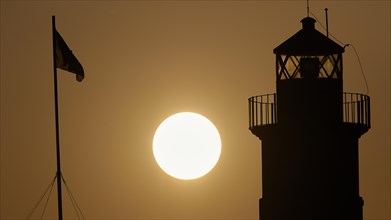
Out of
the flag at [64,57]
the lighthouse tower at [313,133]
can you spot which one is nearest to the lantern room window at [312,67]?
the lighthouse tower at [313,133]

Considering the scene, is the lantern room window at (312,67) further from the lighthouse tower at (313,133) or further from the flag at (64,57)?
the flag at (64,57)

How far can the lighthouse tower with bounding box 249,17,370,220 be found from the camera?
4588 centimetres

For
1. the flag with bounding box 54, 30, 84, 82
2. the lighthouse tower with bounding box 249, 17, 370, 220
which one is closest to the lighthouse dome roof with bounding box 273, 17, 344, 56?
the lighthouse tower with bounding box 249, 17, 370, 220

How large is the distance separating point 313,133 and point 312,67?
2814 millimetres

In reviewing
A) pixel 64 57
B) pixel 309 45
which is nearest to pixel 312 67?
pixel 309 45

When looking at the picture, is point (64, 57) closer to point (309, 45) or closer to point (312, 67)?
point (309, 45)

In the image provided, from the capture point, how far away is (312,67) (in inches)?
1813

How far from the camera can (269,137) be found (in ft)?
155

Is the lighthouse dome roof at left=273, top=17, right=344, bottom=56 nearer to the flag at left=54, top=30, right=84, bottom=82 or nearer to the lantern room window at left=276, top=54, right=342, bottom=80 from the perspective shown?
the lantern room window at left=276, top=54, right=342, bottom=80

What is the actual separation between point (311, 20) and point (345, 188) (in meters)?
7.38

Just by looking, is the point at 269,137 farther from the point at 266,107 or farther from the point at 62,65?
the point at 62,65

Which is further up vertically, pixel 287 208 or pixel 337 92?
pixel 337 92

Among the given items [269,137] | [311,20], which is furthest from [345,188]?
[311,20]

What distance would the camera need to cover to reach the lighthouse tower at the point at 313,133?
4588 cm
